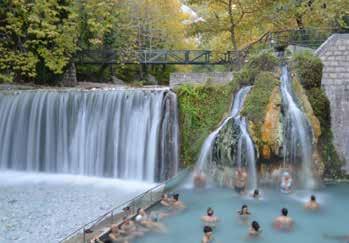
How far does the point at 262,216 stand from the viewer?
10.7m

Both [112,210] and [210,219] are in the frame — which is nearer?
[112,210]

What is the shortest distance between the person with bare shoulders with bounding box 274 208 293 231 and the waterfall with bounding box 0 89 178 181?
5.99 m

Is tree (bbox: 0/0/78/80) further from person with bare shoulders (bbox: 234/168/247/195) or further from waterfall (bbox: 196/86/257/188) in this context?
person with bare shoulders (bbox: 234/168/247/195)

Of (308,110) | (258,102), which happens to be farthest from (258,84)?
(308,110)

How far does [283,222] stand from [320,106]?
18.5 feet

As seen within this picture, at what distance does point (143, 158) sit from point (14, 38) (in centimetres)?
1105

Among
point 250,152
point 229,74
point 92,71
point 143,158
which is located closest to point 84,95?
point 143,158

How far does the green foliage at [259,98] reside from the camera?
13469mm

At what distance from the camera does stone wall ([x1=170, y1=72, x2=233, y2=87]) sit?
16469 millimetres

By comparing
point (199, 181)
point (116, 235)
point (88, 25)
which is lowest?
point (116, 235)

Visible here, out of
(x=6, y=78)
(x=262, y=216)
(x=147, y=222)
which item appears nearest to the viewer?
(x=147, y=222)

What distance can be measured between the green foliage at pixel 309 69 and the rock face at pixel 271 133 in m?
1.81

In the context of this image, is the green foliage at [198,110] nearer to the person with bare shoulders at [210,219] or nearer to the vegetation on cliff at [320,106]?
the vegetation on cliff at [320,106]

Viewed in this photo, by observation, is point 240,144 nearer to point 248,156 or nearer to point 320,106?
point 248,156
